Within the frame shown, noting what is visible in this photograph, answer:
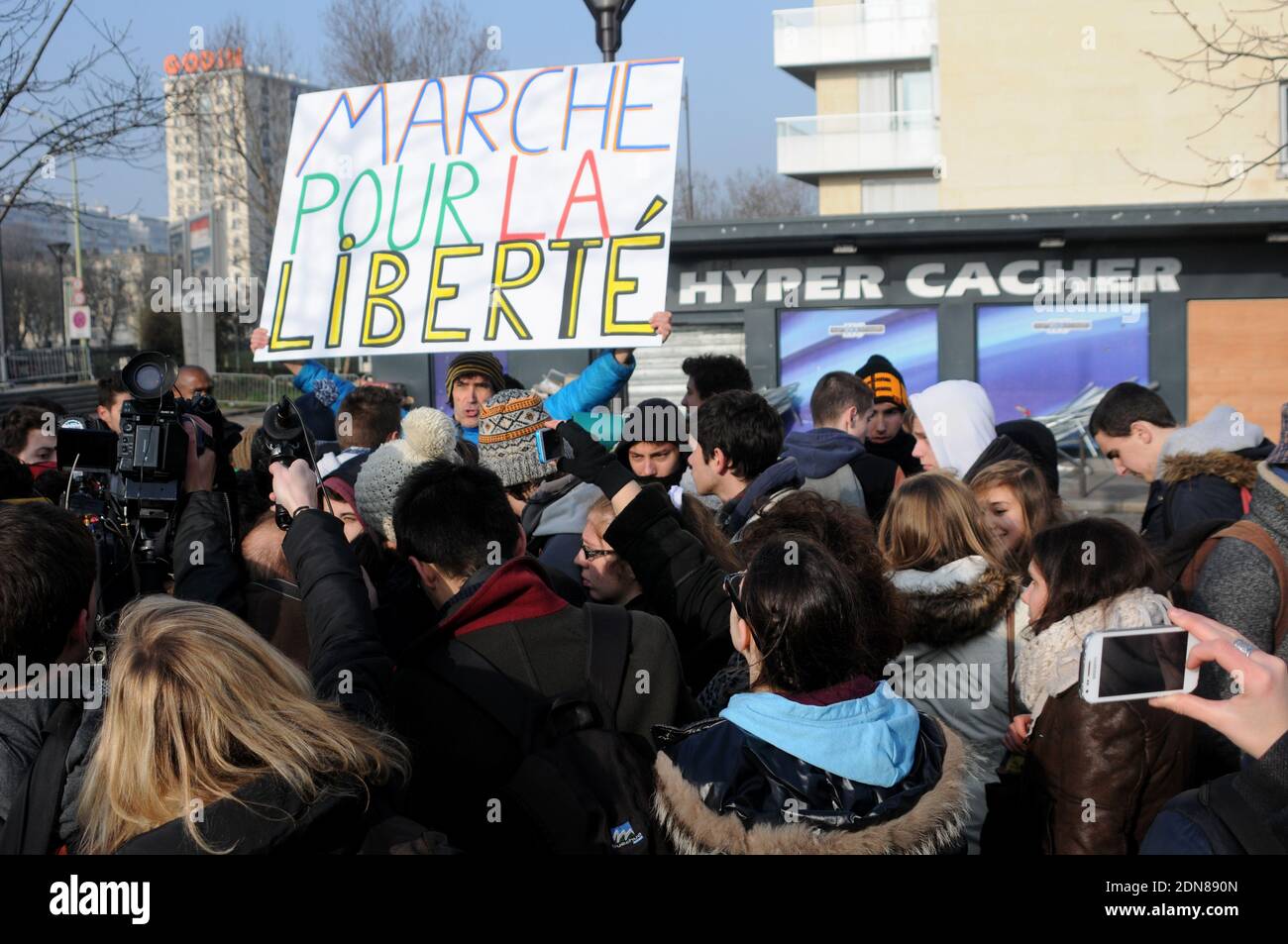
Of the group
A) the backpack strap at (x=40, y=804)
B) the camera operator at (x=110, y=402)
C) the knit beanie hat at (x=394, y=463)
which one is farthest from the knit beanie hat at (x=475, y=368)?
the backpack strap at (x=40, y=804)

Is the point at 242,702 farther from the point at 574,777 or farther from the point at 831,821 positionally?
the point at 831,821

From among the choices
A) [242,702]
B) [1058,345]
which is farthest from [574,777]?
[1058,345]

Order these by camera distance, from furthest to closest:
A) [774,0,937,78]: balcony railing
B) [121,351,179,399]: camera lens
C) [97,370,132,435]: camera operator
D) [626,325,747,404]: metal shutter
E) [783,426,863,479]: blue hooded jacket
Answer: [774,0,937,78]: balcony railing < [626,325,747,404]: metal shutter < [97,370,132,435]: camera operator < [783,426,863,479]: blue hooded jacket < [121,351,179,399]: camera lens

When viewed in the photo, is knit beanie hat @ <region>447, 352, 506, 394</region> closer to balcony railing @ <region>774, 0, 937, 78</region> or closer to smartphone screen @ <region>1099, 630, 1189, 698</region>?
smartphone screen @ <region>1099, 630, 1189, 698</region>

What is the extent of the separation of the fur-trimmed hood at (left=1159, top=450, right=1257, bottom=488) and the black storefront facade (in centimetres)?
1162

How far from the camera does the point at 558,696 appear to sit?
2.58 m

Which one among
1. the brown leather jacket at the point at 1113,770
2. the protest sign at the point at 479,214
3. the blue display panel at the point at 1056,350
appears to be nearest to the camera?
the brown leather jacket at the point at 1113,770

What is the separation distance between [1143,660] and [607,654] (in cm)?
131

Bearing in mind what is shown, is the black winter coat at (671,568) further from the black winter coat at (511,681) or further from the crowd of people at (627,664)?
the black winter coat at (511,681)

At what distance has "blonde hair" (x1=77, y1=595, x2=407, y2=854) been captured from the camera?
1.97 meters

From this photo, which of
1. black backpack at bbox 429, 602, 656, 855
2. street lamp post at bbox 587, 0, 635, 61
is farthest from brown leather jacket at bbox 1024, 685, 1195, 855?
street lamp post at bbox 587, 0, 635, 61

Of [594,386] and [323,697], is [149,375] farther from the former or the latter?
[594,386]

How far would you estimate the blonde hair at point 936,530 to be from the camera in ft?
12.1
